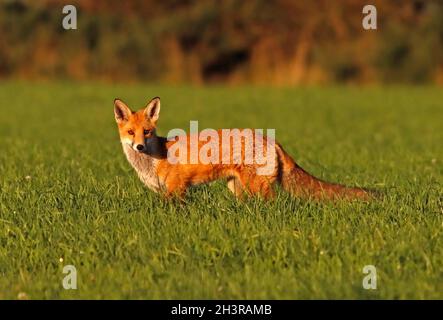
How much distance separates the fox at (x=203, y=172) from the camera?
7.85 m

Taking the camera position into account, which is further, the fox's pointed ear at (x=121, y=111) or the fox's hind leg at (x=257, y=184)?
the fox's pointed ear at (x=121, y=111)

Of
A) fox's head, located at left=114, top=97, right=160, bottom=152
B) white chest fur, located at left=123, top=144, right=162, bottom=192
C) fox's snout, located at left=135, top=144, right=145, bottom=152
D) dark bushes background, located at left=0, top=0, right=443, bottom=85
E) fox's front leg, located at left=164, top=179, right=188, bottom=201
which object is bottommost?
fox's front leg, located at left=164, top=179, right=188, bottom=201

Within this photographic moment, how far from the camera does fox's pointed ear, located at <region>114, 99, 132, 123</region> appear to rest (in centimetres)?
810

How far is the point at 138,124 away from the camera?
26.3 ft

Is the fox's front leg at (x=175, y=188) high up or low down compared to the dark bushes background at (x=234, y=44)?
down

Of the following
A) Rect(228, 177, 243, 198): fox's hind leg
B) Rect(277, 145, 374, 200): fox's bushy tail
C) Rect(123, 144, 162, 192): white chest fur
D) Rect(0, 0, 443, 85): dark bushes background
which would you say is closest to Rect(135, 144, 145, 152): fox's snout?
Rect(123, 144, 162, 192): white chest fur

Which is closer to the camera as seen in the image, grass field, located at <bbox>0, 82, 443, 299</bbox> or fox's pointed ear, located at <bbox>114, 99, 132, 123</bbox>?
grass field, located at <bbox>0, 82, 443, 299</bbox>

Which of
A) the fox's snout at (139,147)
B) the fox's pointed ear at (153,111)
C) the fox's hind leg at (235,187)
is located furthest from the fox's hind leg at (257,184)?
the fox's pointed ear at (153,111)

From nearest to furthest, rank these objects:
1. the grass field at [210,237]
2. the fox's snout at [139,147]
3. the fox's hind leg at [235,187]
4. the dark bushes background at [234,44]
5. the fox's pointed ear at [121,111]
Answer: the grass field at [210,237] → the fox's snout at [139,147] → the fox's hind leg at [235,187] → the fox's pointed ear at [121,111] → the dark bushes background at [234,44]

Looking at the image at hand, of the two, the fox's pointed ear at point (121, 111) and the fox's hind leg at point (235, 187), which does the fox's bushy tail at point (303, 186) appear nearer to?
the fox's hind leg at point (235, 187)

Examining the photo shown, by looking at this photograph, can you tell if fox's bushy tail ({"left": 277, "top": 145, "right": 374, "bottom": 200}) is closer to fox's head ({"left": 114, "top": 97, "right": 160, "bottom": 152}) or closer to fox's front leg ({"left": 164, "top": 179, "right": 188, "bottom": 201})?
fox's front leg ({"left": 164, "top": 179, "right": 188, "bottom": 201})

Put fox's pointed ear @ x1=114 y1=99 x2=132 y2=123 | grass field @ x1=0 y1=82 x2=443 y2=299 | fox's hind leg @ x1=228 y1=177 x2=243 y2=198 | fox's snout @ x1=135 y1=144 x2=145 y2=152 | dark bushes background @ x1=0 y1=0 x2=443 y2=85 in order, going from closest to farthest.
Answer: grass field @ x1=0 y1=82 x2=443 y2=299, fox's snout @ x1=135 y1=144 x2=145 y2=152, fox's hind leg @ x1=228 y1=177 x2=243 y2=198, fox's pointed ear @ x1=114 y1=99 x2=132 y2=123, dark bushes background @ x1=0 y1=0 x2=443 y2=85

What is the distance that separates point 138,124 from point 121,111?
0.96 ft

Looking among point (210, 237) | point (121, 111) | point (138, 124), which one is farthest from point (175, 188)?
point (210, 237)
